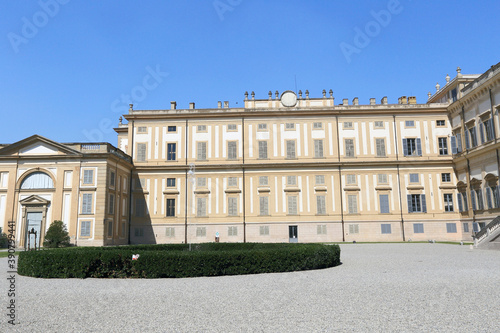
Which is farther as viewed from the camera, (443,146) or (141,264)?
(443,146)

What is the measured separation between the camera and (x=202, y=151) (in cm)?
3747

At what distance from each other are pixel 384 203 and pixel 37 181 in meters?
30.9

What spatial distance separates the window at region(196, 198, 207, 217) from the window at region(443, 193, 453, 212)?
22.8m

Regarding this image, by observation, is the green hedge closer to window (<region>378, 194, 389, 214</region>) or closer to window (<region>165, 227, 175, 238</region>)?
window (<region>165, 227, 175, 238</region>)

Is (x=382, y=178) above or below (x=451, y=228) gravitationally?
above

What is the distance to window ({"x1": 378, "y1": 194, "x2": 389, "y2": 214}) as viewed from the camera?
3600cm

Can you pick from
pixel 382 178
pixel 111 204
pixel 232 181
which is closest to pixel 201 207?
pixel 232 181

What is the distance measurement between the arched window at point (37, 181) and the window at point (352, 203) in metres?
26.4

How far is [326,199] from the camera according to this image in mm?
36344

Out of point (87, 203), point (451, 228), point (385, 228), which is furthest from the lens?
point (385, 228)

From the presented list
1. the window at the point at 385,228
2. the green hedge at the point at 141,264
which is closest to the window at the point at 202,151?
the window at the point at 385,228

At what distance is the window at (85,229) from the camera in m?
30.3

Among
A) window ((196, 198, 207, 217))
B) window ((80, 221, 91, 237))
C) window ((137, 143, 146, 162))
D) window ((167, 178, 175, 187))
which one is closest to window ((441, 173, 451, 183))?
window ((196, 198, 207, 217))

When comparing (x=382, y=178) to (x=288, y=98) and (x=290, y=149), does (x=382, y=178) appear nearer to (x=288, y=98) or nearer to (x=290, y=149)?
(x=290, y=149)
